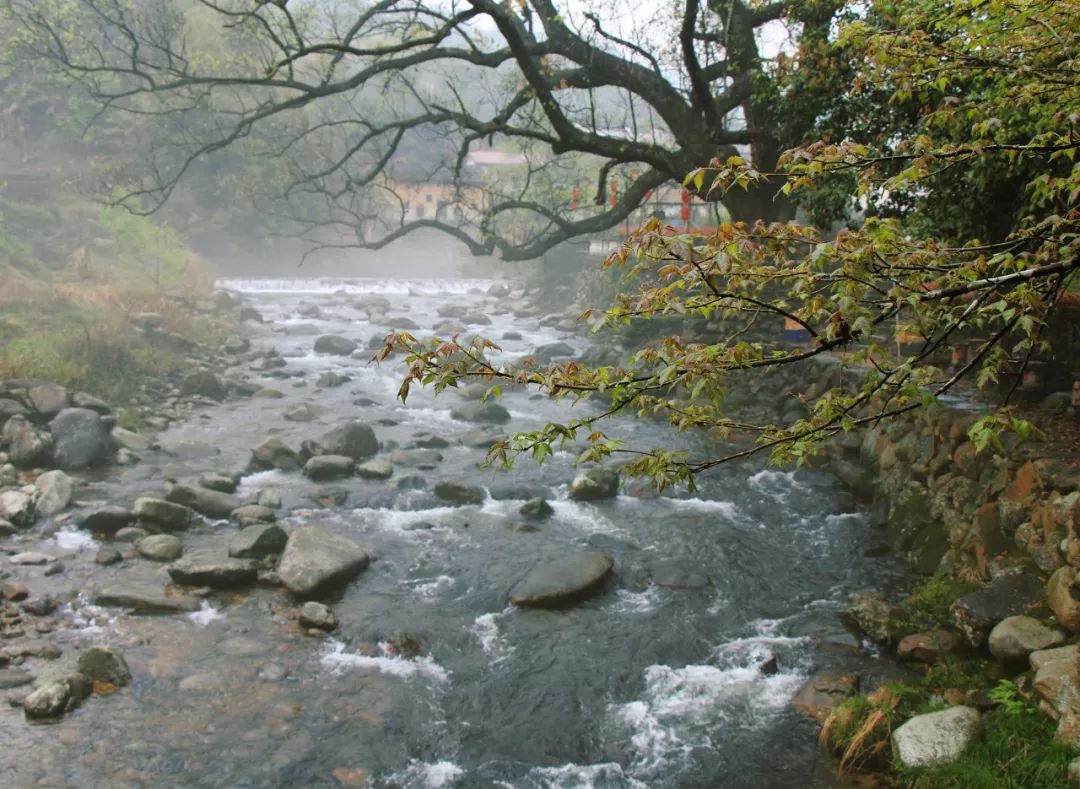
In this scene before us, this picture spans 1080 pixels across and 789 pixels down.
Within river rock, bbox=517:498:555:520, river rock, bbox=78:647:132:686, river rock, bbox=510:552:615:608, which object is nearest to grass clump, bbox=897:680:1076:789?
river rock, bbox=510:552:615:608

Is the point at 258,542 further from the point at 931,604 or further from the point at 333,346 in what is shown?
the point at 333,346

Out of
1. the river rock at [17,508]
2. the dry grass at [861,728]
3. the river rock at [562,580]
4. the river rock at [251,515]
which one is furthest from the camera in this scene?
the river rock at [251,515]

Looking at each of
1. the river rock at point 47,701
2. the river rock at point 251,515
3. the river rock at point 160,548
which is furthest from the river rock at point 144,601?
the river rock at point 251,515

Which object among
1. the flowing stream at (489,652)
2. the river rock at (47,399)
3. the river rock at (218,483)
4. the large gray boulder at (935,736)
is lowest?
the flowing stream at (489,652)

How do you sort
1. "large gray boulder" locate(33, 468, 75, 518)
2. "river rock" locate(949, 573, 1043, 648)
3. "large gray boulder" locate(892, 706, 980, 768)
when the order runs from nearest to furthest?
"large gray boulder" locate(892, 706, 980, 768)
"river rock" locate(949, 573, 1043, 648)
"large gray boulder" locate(33, 468, 75, 518)

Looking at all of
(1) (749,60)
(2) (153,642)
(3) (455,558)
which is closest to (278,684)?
(2) (153,642)

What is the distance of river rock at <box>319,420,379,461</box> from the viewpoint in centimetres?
1374

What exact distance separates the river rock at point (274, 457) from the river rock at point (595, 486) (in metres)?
4.77

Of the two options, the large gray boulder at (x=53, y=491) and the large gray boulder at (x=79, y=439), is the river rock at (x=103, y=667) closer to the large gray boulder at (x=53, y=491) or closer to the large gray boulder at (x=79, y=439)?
the large gray boulder at (x=53, y=491)

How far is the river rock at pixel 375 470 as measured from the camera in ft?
42.0

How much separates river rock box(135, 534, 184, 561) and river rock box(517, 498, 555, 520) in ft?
14.7

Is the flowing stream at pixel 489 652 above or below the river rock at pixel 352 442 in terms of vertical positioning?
below

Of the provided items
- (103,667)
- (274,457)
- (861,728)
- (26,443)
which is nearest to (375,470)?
(274,457)

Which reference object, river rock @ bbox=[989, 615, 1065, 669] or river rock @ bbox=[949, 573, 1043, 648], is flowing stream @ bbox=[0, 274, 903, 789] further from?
river rock @ bbox=[989, 615, 1065, 669]
